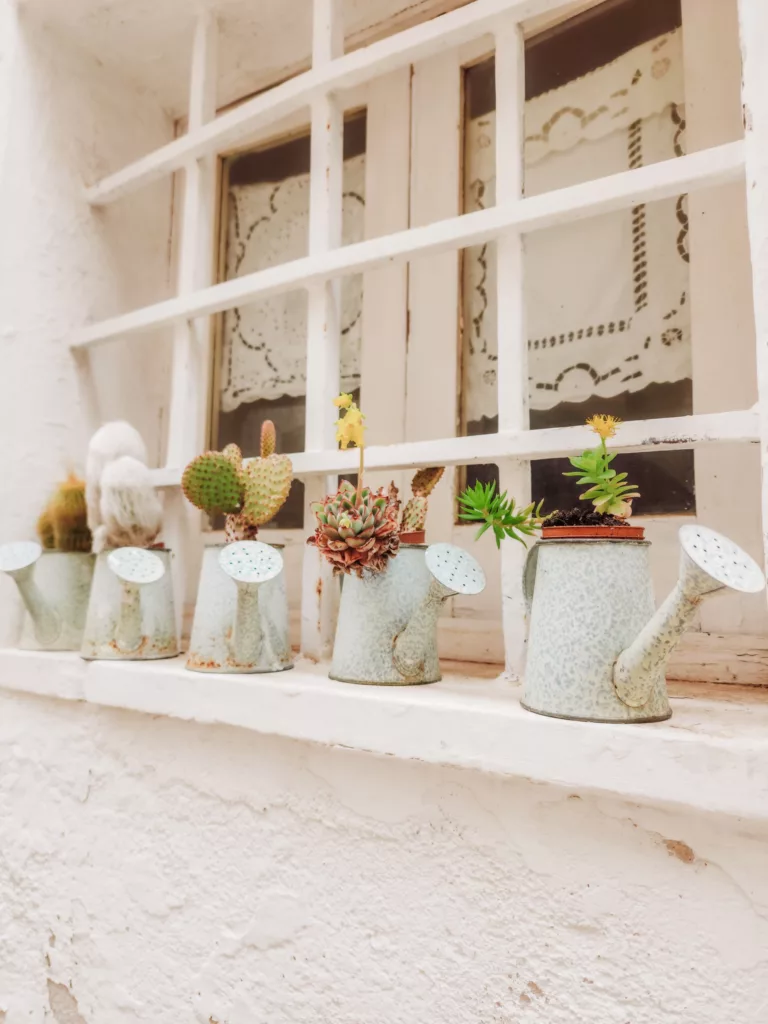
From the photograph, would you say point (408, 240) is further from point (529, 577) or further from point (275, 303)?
point (275, 303)

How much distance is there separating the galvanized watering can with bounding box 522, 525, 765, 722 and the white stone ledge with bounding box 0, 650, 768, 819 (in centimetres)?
2

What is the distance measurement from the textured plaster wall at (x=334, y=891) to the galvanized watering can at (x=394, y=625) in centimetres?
7

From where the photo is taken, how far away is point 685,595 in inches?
15.6

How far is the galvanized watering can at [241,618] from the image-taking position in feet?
1.99

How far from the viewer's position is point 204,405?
1.08 m

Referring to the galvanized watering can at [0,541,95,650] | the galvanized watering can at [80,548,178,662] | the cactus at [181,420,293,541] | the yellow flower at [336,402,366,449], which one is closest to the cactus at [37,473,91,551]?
the galvanized watering can at [0,541,95,650]

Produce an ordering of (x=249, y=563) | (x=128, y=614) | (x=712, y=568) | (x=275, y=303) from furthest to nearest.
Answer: (x=275, y=303) < (x=128, y=614) < (x=249, y=563) < (x=712, y=568)

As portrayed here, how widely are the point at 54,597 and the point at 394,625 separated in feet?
1.48

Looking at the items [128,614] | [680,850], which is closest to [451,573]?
[680,850]

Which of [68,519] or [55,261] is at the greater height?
[55,261]

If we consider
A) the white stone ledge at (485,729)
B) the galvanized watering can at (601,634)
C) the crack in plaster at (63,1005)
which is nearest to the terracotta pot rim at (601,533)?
the galvanized watering can at (601,634)

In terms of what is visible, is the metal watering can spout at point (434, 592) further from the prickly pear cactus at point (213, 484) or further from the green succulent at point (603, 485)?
the prickly pear cactus at point (213, 484)

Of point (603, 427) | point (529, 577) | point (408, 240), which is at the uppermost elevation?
point (408, 240)

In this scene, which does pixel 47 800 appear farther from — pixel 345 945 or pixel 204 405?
pixel 204 405
